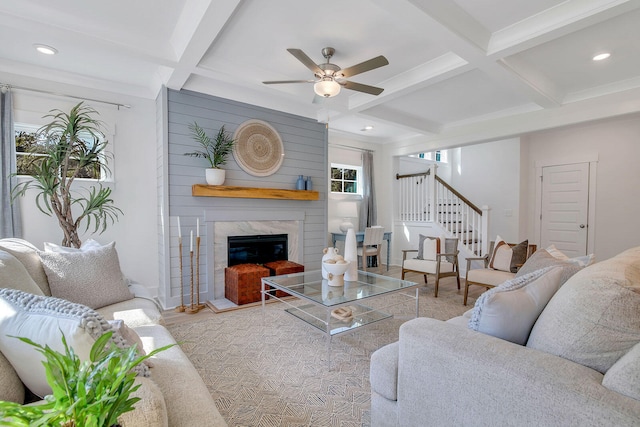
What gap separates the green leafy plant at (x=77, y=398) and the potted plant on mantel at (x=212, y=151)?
10.6 ft

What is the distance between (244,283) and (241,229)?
0.79m

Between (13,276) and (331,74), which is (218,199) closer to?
(331,74)

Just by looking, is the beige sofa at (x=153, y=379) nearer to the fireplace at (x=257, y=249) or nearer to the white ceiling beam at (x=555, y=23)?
the fireplace at (x=257, y=249)

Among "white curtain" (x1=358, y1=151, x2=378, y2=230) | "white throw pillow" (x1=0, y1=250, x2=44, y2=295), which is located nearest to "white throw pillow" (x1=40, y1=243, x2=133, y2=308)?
"white throw pillow" (x1=0, y1=250, x2=44, y2=295)

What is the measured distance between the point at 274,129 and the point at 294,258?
192 centimetres

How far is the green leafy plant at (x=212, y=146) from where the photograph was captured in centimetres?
365

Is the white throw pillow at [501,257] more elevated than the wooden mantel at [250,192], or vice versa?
the wooden mantel at [250,192]

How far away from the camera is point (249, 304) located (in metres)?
3.64

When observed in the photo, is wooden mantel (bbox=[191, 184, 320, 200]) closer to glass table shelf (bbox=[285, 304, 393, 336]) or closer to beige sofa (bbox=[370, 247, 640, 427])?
glass table shelf (bbox=[285, 304, 393, 336])

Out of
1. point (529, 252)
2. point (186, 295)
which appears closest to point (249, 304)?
point (186, 295)

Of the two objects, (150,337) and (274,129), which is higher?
(274,129)

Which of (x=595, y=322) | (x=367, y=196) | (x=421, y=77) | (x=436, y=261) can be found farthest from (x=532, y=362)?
(x=367, y=196)

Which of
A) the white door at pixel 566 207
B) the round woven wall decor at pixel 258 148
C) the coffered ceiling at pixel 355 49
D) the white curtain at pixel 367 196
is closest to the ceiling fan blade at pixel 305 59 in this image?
the coffered ceiling at pixel 355 49

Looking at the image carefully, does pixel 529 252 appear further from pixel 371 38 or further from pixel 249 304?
pixel 249 304
